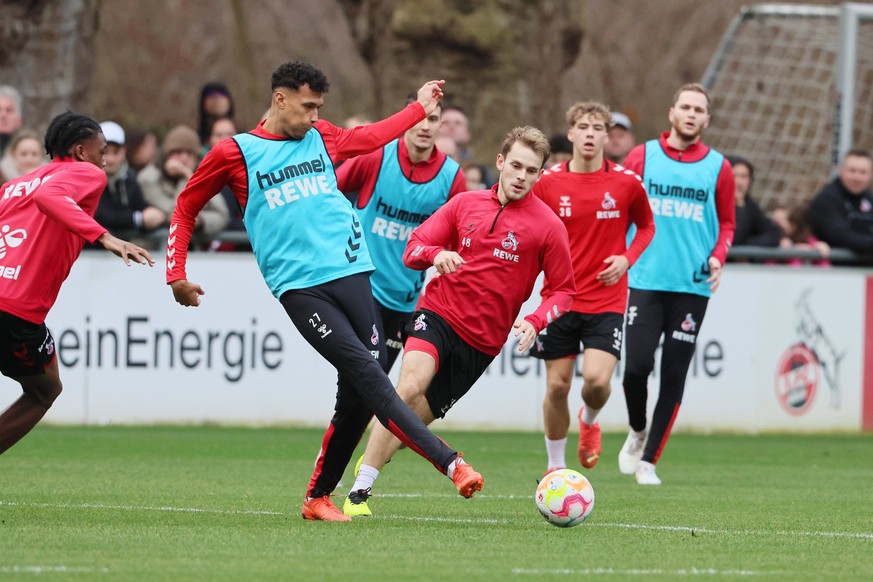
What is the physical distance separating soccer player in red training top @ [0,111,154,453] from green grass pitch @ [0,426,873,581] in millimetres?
810

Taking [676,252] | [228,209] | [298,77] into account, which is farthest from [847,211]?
[298,77]

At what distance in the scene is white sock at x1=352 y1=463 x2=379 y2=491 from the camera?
880cm

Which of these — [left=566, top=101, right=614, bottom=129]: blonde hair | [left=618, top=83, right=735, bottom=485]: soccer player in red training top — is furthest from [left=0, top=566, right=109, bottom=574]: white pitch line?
[left=618, top=83, right=735, bottom=485]: soccer player in red training top

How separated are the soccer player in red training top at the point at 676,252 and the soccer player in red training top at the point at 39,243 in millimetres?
4361

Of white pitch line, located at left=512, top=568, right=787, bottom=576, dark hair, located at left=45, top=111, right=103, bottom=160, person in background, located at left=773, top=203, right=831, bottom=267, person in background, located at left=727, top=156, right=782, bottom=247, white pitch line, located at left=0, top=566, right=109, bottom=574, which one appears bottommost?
person in background, located at left=773, top=203, right=831, bottom=267

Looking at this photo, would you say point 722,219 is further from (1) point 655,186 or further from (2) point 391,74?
(2) point 391,74

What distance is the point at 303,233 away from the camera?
8.41 m

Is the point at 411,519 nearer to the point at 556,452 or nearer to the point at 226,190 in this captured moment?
the point at 556,452

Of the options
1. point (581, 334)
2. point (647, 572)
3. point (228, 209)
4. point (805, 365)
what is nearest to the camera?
point (647, 572)

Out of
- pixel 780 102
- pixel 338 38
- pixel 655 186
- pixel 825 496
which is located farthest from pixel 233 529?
pixel 338 38

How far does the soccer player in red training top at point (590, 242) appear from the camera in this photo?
11.2 m

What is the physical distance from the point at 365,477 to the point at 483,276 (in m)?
1.31

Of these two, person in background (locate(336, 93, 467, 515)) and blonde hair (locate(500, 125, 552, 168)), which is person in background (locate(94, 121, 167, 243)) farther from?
blonde hair (locate(500, 125, 552, 168))

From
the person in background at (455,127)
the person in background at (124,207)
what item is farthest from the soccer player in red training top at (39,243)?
the person in background at (124,207)
